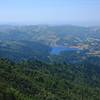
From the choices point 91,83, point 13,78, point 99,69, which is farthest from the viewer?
point 99,69

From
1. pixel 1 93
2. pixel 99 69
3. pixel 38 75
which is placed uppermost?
pixel 1 93

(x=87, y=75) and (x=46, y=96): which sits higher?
(x=46, y=96)

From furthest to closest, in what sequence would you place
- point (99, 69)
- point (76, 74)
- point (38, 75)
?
point (99, 69)
point (76, 74)
point (38, 75)

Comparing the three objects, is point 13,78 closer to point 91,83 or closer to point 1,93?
point 1,93

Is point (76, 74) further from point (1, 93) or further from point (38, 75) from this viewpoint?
point (1, 93)

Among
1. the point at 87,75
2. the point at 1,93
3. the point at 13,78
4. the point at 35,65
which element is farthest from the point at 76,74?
the point at 1,93

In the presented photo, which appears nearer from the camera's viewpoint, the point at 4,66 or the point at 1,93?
the point at 1,93
